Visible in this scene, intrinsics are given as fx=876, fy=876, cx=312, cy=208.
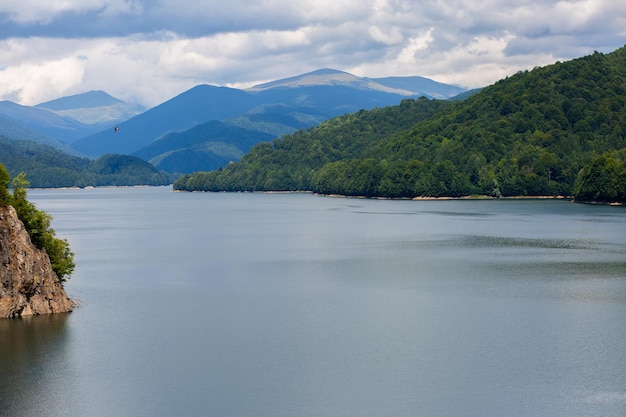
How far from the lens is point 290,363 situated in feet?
156

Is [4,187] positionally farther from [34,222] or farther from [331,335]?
[331,335]

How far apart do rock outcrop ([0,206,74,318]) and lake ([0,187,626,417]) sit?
1445mm

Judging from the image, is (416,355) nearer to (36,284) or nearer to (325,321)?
(325,321)

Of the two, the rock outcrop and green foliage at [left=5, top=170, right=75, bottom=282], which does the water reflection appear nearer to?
the rock outcrop

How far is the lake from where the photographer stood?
135 feet

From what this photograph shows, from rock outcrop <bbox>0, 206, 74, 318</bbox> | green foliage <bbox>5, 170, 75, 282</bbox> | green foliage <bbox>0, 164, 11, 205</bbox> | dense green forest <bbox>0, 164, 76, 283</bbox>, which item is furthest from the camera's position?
green foliage <bbox>5, 170, 75, 282</bbox>

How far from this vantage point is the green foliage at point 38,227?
60.2 metres

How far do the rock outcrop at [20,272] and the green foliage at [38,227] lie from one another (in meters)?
1.81

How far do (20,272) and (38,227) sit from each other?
16.7 ft

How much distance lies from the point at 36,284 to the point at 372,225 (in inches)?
3759

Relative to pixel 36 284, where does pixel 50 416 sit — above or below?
below

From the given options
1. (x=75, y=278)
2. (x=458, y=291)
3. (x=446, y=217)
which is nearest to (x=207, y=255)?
(x=75, y=278)

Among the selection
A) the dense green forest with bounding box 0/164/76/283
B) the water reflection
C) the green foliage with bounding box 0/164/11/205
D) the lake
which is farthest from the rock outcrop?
the dense green forest with bounding box 0/164/76/283

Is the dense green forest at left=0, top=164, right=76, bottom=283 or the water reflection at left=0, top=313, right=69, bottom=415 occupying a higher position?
the dense green forest at left=0, top=164, right=76, bottom=283
